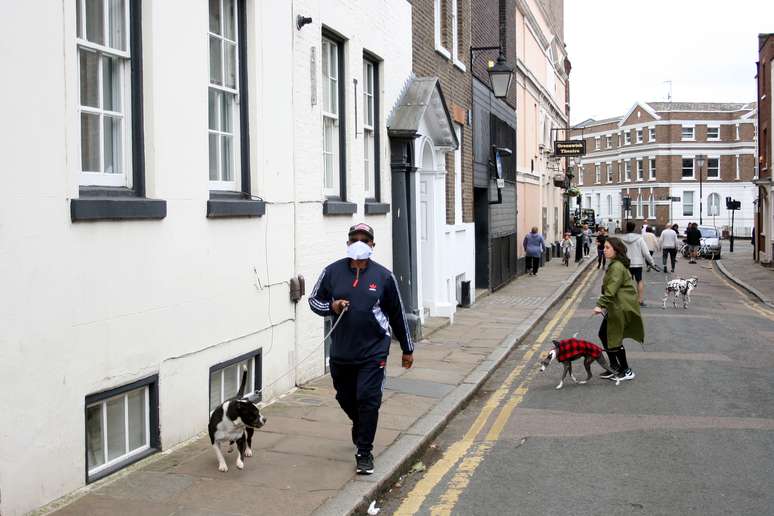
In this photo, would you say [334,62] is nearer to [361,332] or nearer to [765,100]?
[361,332]

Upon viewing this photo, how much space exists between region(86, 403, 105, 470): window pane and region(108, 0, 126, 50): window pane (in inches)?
105

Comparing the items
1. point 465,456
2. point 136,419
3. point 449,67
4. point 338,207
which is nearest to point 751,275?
point 449,67

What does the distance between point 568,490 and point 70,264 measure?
392 centimetres

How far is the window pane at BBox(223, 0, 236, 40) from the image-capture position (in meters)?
8.38

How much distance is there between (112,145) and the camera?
21.5ft

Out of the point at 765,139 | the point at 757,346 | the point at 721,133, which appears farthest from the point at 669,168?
the point at 757,346

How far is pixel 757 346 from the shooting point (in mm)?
14023

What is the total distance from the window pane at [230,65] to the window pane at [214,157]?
1.88 ft

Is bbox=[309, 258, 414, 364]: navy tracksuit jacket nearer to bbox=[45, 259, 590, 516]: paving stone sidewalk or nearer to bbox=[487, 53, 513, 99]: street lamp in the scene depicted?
bbox=[45, 259, 590, 516]: paving stone sidewalk

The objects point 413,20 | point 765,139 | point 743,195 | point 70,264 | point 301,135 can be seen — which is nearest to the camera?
point 70,264

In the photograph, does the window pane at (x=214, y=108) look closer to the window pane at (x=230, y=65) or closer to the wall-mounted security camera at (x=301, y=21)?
the window pane at (x=230, y=65)

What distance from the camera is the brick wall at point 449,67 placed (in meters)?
15.6

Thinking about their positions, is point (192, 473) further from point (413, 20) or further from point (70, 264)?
point (413, 20)

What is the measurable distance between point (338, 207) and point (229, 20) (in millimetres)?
3099
